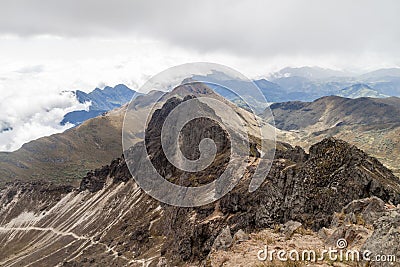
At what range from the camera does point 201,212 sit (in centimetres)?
9344

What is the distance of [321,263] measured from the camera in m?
18.0

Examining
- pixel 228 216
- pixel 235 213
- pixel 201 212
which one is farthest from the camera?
pixel 201 212

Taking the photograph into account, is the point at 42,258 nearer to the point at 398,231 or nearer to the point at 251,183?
the point at 251,183

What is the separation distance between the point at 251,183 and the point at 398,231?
71592mm

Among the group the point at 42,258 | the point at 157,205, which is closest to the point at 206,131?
the point at 157,205

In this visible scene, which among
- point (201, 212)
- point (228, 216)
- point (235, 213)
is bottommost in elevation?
point (201, 212)

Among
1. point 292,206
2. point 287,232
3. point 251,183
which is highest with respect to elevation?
point 287,232

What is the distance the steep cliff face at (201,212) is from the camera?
5406 centimetres

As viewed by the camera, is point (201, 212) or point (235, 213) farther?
Result: point (201, 212)

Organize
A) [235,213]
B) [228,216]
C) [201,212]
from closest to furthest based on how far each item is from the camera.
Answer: [235,213] < [228,216] < [201,212]

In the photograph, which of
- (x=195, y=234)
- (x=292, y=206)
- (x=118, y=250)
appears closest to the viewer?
(x=292, y=206)

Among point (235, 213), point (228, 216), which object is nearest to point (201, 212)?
point (228, 216)

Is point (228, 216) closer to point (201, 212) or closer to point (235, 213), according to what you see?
point (235, 213)

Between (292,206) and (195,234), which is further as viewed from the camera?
(195,234)
